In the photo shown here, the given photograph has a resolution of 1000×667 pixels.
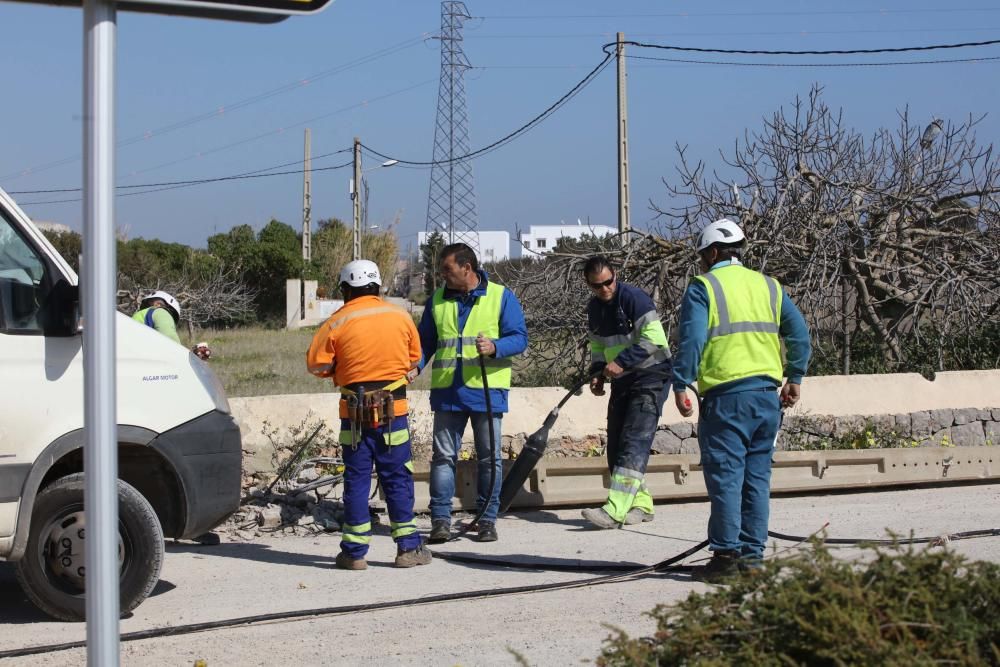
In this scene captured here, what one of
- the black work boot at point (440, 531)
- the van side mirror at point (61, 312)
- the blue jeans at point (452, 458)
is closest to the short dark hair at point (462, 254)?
the blue jeans at point (452, 458)

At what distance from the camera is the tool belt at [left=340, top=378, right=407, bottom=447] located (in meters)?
7.07

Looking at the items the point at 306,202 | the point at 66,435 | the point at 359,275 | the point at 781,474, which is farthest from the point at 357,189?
the point at 66,435

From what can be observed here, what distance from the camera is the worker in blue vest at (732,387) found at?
6.39m

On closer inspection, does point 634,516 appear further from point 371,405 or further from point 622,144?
point 622,144

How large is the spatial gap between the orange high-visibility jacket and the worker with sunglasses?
1.76 m

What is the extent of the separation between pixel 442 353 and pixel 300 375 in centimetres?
1254

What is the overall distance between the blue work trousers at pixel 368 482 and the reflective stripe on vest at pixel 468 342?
0.90 metres

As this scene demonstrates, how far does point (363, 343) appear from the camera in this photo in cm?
719

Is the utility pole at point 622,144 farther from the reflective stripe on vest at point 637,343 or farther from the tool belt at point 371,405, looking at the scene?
the tool belt at point 371,405

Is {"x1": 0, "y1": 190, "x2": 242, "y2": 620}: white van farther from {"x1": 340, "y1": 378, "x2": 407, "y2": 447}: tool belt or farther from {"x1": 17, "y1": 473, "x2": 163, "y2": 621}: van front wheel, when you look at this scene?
{"x1": 340, "y1": 378, "x2": 407, "y2": 447}: tool belt

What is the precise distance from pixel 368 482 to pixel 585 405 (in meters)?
3.98

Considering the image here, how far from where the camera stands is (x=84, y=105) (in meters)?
2.94

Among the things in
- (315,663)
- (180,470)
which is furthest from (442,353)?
(315,663)

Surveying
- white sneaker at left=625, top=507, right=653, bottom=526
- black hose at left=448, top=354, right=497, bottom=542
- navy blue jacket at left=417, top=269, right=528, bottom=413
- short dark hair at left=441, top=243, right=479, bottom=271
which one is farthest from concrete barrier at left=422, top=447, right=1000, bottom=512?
short dark hair at left=441, top=243, right=479, bottom=271
